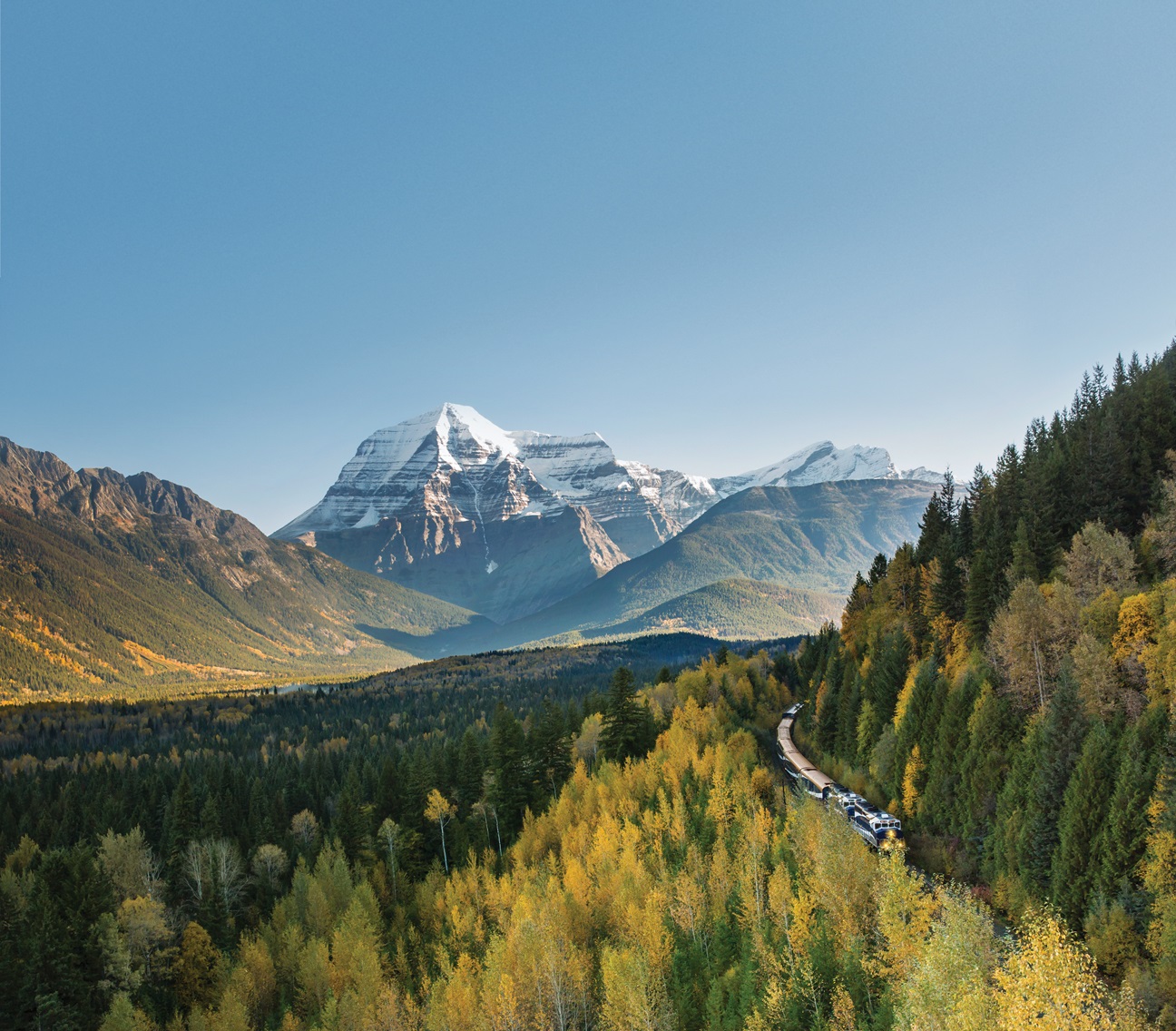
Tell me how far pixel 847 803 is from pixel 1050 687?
23.0m

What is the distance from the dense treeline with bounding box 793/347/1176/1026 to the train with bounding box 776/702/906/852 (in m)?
3.87

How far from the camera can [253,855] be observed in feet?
364

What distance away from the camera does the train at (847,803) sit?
69.9 metres

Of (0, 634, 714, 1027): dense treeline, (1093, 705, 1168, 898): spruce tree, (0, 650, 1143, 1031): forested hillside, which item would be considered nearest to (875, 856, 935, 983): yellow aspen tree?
(0, 650, 1143, 1031): forested hillside

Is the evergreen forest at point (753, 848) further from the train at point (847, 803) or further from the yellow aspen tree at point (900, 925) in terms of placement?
the train at point (847, 803)

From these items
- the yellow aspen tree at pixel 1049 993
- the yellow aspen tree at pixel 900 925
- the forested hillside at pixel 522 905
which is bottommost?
the forested hillside at pixel 522 905

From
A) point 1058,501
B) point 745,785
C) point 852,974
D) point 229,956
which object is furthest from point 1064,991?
point 229,956

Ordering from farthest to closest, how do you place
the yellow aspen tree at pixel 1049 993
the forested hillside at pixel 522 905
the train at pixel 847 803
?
1. the train at pixel 847 803
2. the forested hillside at pixel 522 905
3. the yellow aspen tree at pixel 1049 993

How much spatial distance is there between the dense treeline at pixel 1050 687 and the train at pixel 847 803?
152 inches

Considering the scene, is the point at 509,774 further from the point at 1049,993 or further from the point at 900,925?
the point at 1049,993

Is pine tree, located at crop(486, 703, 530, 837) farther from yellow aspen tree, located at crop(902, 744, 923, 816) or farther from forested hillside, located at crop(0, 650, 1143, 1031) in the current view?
yellow aspen tree, located at crop(902, 744, 923, 816)

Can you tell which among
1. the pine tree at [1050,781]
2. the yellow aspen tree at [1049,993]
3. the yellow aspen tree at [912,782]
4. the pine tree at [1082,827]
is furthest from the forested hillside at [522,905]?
the yellow aspen tree at [912,782]

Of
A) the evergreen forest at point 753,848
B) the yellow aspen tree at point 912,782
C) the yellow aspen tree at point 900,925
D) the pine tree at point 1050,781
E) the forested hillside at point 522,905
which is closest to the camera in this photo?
the yellow aspen tree at point 900,925

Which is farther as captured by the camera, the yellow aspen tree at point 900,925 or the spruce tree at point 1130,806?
the spruce tree at point 1130,806
